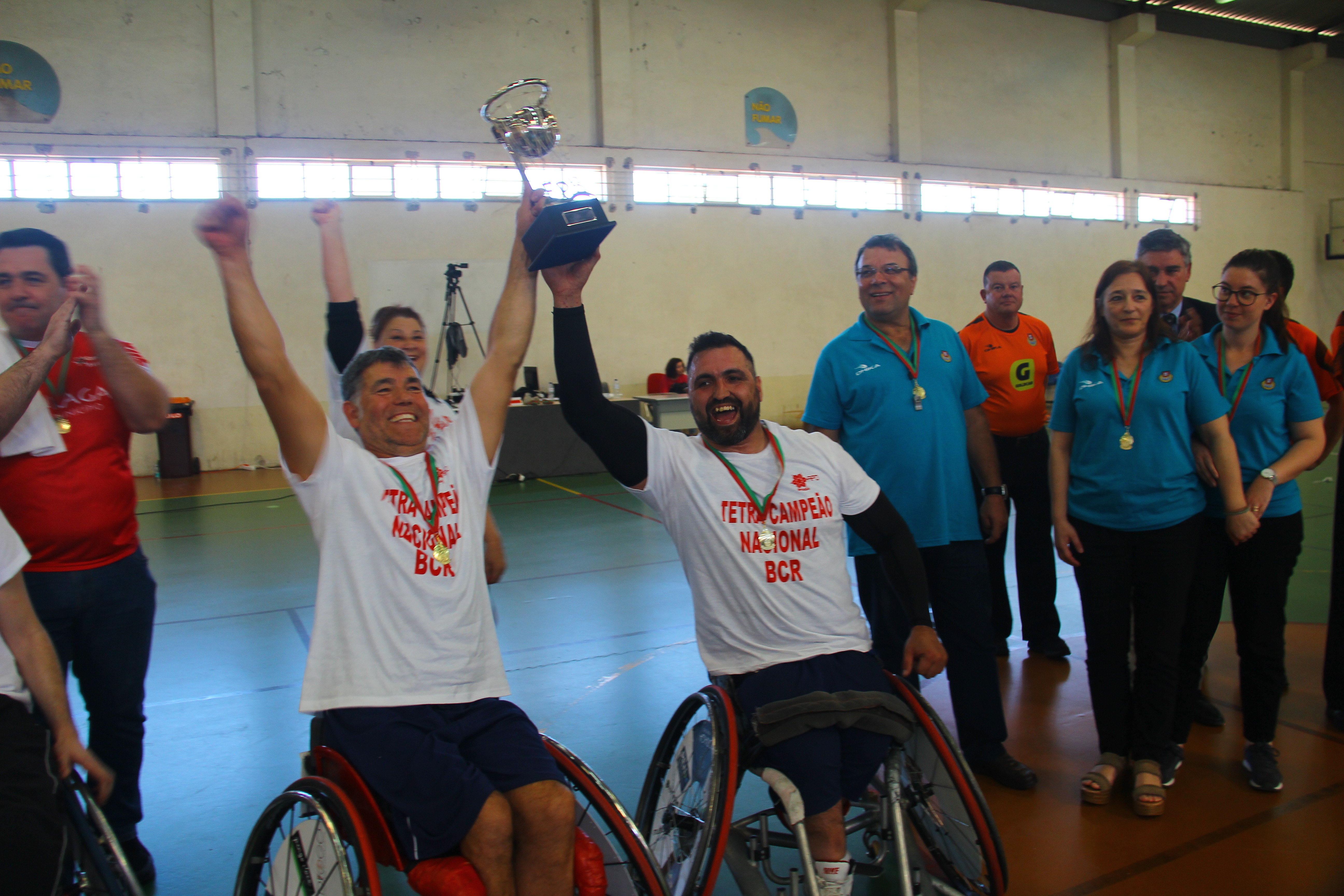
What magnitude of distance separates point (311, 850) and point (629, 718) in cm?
162

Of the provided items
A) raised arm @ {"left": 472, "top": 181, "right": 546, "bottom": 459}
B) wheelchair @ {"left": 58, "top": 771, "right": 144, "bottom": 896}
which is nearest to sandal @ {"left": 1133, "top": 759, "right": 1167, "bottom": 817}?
raised arm @ {"left": 472, "top": 181, "right": 546, "bottom": 459}

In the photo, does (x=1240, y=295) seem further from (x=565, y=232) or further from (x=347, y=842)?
(x=347, y=842)

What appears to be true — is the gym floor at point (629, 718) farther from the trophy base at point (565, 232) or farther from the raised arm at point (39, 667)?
the trophy base at point (565, 232)

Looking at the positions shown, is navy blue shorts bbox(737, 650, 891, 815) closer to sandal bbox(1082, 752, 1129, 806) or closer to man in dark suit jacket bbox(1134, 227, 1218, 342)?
sandal bbox(1082, 752, 1129, 806)

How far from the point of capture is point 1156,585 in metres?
2.35

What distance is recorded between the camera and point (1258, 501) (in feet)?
7.99

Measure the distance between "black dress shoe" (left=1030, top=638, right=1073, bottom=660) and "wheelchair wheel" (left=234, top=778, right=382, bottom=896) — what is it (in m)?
2.85

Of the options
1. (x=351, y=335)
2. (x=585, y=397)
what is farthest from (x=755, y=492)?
(x=351, y=335)

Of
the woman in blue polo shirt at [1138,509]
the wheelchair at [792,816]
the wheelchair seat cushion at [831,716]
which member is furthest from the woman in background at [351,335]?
the woman in blue polo shirt at [1138,509]

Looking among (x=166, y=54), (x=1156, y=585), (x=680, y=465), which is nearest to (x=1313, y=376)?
(x=1156, y=585)

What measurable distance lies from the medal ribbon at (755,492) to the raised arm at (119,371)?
128cm

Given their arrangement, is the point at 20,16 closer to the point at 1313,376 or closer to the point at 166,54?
the point at 166,54

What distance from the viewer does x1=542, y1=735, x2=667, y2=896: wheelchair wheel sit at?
149 cm

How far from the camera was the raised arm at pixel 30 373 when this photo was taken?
175cm
